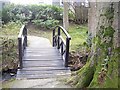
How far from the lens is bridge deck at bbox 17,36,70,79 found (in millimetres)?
5843

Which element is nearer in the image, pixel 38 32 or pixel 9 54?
pixel 9 54

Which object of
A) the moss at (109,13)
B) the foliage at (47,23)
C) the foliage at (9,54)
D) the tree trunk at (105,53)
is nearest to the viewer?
the tree trunk at (105,53)

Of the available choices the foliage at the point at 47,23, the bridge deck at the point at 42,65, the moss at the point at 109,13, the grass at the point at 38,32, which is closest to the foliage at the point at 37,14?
the foliage at the point at 47,23

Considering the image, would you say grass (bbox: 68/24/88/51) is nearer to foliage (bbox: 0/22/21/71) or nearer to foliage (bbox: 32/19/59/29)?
foliage (bbox: 32/19/59/29)

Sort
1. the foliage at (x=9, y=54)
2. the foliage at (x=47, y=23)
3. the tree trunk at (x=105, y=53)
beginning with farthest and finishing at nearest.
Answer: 1. the foliage at (x=47, y=23)
2. the foliage at (x=9, y=54)
3. the tree trunk at (x=105, y=53)

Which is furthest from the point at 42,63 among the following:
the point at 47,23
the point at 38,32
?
the point at 47,23

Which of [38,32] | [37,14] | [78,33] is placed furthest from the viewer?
[37,14]

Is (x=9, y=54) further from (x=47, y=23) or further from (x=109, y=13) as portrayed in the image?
(x=47, y=23)

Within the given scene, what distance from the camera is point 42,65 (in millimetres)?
6430

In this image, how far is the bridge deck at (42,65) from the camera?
19.2 feet

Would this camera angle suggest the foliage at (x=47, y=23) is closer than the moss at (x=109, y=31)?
No

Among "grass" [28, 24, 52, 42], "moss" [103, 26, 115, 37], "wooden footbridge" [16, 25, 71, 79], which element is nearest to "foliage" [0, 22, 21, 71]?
"wooden footbridge" [16, 25, 71, 79]

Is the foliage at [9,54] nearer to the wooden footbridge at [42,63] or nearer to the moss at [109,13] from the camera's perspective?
the wooden footbridge at [42,63]

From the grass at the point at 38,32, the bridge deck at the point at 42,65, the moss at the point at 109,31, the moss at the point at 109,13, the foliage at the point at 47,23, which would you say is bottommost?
the bridge deck at the point at 42,65
